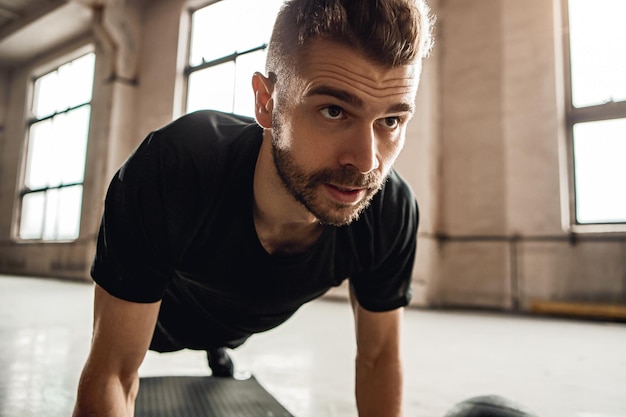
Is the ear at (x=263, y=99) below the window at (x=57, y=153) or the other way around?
below

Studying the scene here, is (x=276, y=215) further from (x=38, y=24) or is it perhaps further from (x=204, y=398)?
(x=38, y=24)

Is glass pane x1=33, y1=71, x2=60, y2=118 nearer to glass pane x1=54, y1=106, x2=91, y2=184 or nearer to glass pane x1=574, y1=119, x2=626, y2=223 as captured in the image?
glass pane x1=54, y1=106, x2=91, y2=184

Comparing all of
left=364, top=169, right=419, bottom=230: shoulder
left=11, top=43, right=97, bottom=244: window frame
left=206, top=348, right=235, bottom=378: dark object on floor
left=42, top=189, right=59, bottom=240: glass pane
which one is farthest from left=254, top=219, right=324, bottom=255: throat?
left=42, top=189, right=59, bottom=240: glass pane

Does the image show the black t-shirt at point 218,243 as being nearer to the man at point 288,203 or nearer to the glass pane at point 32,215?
the man at point 288,203

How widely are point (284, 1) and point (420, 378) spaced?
1.53 m

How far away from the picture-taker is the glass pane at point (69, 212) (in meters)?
8.21

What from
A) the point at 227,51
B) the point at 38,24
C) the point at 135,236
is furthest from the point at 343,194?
the point at 38,24

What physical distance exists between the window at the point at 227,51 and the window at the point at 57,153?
2.54 m

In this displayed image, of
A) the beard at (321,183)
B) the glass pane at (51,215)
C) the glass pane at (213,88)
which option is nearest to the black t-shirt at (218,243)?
the beard at (321,183)

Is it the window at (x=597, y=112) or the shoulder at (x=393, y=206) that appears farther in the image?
the window at (x=597, y=112)

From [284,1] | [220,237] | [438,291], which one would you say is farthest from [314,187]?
[438,291]

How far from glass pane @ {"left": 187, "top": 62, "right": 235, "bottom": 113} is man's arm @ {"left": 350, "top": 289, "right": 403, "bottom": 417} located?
554 cm

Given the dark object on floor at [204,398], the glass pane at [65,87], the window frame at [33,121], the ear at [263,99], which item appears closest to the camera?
the ear at [263,99]

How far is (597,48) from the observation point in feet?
14.6
